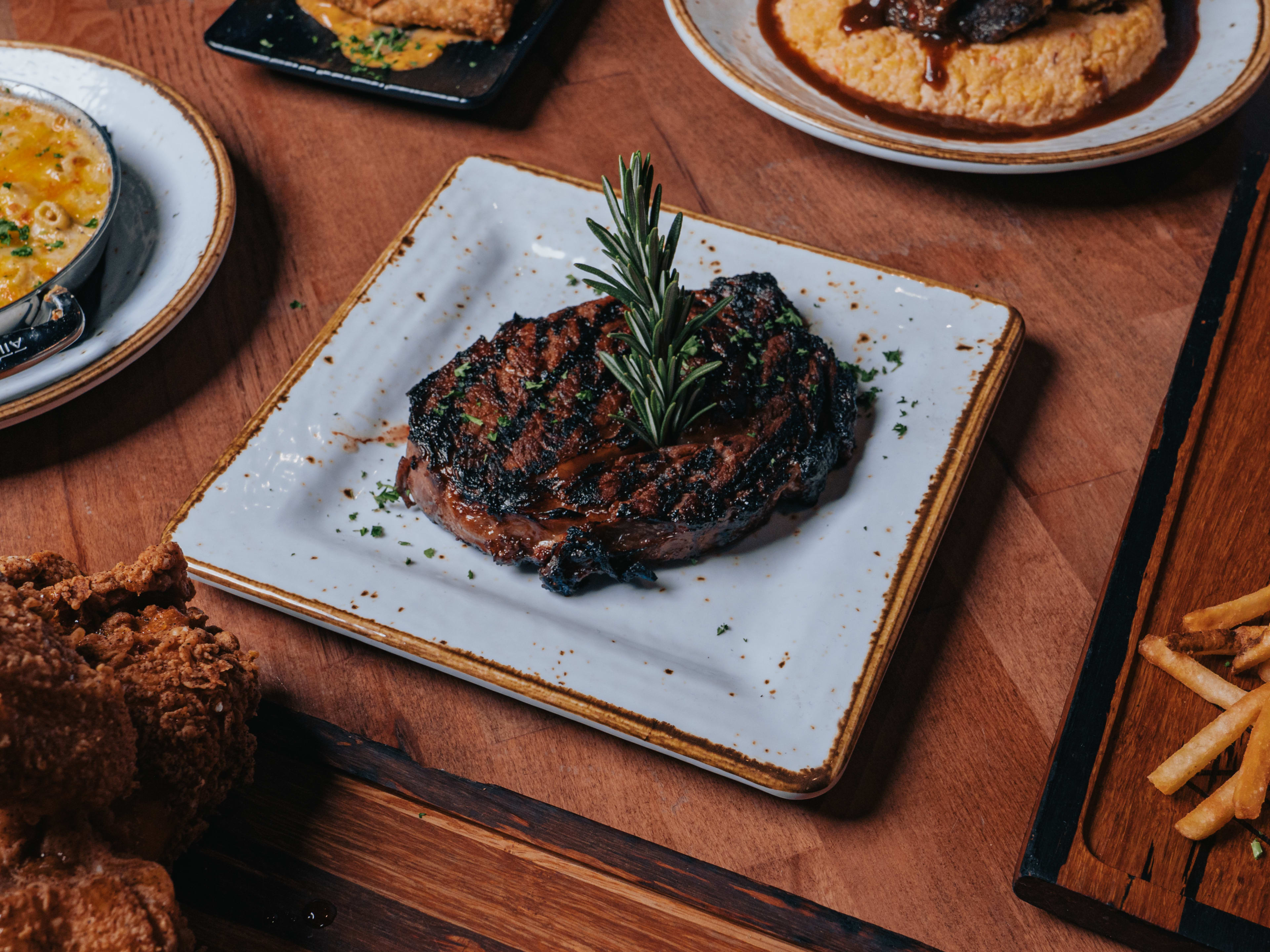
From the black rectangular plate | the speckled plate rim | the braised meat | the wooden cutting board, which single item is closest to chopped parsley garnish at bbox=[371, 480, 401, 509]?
the speckled plate rim

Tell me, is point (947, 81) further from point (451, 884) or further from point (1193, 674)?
point (451, 884)

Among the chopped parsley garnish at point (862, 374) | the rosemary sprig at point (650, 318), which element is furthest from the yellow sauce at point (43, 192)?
the chopped parsley garnish at point (862, 374)

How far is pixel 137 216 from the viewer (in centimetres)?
276

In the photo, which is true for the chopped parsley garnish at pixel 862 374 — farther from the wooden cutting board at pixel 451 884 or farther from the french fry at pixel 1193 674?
the wooden cutting board at pixel 451 884

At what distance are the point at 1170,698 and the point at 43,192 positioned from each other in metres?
2.94

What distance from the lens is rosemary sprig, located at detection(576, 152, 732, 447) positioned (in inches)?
78.6

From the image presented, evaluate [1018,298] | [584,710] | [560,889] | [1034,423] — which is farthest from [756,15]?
[560,889]

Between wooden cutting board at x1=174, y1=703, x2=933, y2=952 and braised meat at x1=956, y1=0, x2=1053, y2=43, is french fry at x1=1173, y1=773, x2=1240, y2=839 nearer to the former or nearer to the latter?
wooden cutting board at x1=174, y1=703, x2=933, y2=952

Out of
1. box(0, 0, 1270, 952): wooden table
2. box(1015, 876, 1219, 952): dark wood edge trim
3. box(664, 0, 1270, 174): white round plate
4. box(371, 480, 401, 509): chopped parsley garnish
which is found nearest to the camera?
box(1015, 876, 1219, 952): dark wood edge trim

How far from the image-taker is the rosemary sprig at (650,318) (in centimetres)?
200

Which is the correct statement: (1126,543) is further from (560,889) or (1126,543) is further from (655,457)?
(560,889)

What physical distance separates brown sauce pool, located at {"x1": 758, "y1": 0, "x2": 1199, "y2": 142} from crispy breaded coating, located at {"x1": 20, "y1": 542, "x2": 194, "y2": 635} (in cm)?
238

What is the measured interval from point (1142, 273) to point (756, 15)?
5.05 feet

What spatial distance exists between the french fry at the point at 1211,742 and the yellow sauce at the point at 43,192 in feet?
8.88
